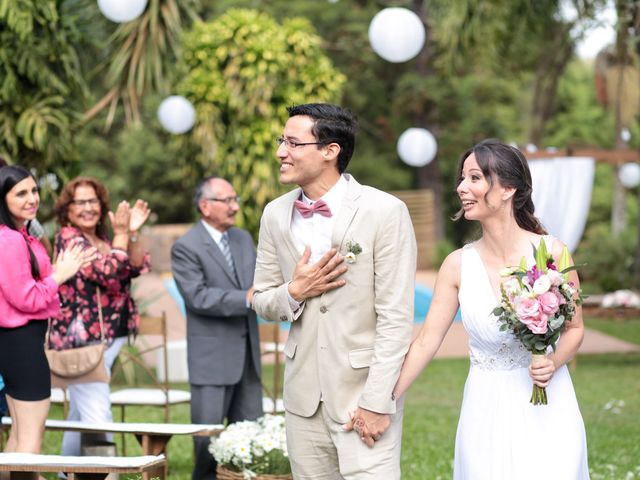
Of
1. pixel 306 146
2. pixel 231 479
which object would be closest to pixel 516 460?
pixel 306 146

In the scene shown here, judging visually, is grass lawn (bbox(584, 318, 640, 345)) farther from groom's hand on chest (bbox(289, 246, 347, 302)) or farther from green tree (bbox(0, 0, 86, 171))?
groom's hand on chest (bbox(289, 246, 347, 302))

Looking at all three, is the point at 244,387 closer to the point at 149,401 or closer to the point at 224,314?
the point at 224,314

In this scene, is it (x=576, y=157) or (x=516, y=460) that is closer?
(x=516, y=460)

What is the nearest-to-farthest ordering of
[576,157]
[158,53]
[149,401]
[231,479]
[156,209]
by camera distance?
[231,479]
[149,401]
[158,53]
[576,157]
[156,209]

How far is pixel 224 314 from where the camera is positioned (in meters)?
6.32

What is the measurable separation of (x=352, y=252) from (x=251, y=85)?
11050 millimetres

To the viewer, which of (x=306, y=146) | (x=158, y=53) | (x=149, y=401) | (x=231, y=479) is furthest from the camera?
(x=158, y=53)

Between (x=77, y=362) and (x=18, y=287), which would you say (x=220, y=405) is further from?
(x=18, y=287)

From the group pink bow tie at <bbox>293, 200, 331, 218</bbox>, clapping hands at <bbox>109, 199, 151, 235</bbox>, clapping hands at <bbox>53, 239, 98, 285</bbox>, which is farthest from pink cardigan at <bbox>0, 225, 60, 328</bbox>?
pink bow tie at <bbox>293, 200, 331, 218</bbox>

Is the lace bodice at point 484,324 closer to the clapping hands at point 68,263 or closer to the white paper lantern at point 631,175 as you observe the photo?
the clapping hands at point 68,263

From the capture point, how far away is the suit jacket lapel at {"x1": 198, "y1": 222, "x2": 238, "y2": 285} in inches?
256

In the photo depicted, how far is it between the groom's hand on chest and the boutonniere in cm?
2

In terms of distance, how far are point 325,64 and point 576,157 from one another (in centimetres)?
355

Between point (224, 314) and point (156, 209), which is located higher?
point (156, 209)
